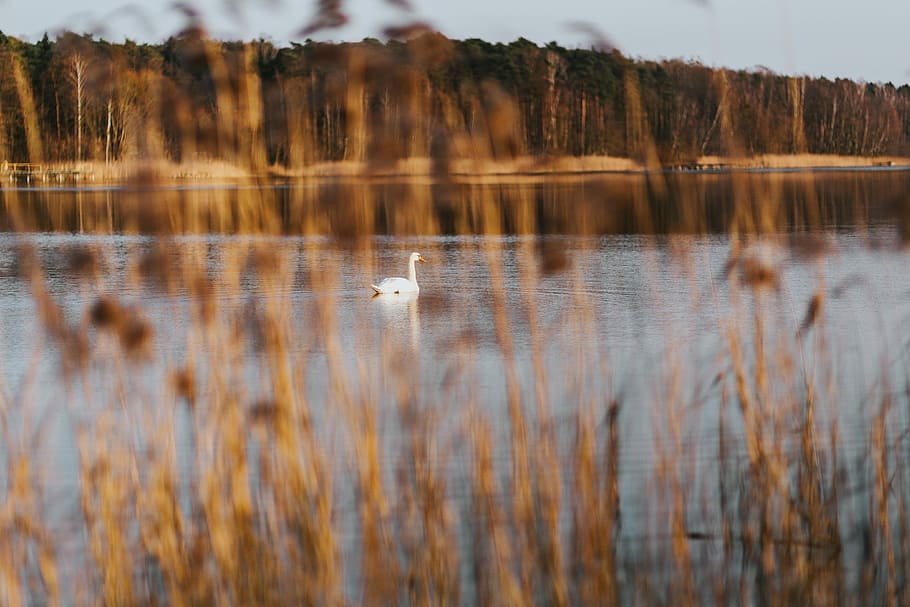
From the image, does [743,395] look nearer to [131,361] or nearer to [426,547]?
[426,547]

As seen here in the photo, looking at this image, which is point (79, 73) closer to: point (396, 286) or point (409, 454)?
point (409, 454)

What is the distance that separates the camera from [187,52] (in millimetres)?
3295

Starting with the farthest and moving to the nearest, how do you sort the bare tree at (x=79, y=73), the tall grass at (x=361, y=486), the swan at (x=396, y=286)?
the swan at (x=396, y=286), the bare tree at (x=79, y=73), the tall grass at (x=361, y=486)

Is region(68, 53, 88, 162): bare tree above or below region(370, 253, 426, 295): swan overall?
above

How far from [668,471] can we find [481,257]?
17.2 metres

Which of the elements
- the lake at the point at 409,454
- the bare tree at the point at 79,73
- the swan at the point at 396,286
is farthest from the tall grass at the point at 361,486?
the swan at the point at 396,286

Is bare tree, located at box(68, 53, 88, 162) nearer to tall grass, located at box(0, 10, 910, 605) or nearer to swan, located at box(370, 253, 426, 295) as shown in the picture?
tall grass, located at box(0, 10, 910, 605)

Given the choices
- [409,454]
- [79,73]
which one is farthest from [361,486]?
[79,73]

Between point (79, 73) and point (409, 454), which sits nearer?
point (409, 454)

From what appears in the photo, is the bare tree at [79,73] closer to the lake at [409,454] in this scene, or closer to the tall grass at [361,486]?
the tall grass at [361,486]

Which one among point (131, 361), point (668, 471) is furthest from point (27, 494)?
point (668, 471)

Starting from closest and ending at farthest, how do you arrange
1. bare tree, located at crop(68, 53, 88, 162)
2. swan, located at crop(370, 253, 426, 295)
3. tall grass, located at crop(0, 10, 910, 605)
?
tall grass, located at crop(0, 10, 910, 605) < bare tree, located at crop(68, 53, 88, 162) < swan, located at crop(370, 253, 426, 295)

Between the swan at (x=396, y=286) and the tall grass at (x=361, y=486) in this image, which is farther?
the swan at (x=396, y=286)

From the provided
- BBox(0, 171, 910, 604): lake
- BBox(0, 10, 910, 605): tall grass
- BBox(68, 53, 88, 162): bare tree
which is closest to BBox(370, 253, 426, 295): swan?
BBox(68, 53, 88, 162): bare tree
